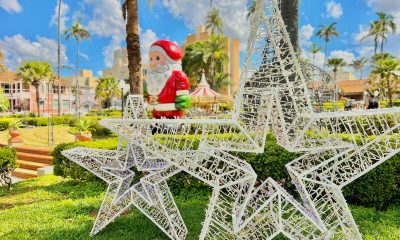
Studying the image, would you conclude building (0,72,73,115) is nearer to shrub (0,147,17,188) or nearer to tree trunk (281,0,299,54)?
shrub (0,147,17,188)

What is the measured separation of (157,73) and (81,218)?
8402 millimetres


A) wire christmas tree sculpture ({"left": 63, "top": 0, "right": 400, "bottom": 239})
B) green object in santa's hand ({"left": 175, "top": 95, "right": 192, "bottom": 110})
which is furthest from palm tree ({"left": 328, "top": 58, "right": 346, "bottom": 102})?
wire christmas tree sculpture ({"left": 63, "top": 0, "right": 400, "bottom": 239})

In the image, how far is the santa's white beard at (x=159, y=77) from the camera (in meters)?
13.7

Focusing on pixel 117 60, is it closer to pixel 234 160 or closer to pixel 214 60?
pixel 214 60

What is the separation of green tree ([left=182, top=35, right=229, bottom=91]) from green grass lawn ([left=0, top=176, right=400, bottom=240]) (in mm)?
36404

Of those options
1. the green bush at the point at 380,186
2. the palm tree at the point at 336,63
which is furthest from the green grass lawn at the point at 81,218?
the palm tree at the point at 336,63

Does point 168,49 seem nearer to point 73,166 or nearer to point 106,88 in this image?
point 73,166

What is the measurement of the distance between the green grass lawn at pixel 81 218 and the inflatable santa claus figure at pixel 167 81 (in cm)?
578

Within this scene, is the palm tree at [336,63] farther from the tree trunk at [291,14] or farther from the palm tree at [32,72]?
the tree trunk at [291,14]

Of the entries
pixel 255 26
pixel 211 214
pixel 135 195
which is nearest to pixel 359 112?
pixel 255 26

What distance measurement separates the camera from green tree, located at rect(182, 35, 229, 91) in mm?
43750

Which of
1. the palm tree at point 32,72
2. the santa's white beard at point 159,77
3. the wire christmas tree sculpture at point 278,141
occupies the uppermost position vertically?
the palm tree at point 32,72

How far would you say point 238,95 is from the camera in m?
3.88

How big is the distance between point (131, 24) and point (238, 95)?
288 inches
